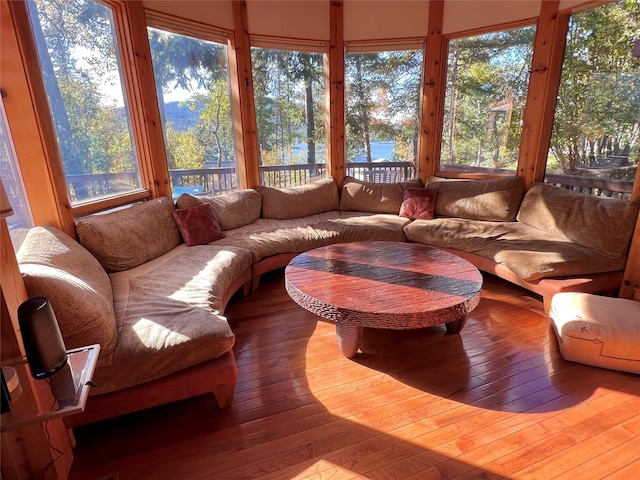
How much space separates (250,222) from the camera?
363 cm

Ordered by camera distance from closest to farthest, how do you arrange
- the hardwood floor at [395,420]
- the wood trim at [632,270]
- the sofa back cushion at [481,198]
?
the hardwood floor at [395,420] < the wood trim at [632,270] < the sofa back cushion at [481,198]

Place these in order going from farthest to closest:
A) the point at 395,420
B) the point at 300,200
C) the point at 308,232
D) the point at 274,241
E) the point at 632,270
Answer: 1. the point at 300,200
2. the point at 308,232
3. the point at 274,241
4. the point at 632,270
5. the point at 395,420

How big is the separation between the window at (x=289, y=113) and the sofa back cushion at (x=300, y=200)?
0.33 m

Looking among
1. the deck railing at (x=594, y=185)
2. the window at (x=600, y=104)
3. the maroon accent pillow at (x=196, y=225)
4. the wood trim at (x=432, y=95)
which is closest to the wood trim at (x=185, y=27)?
the maroon accent pillow at (x=196, y=225)

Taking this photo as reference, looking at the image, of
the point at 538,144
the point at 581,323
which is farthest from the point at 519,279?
the point at 538,144

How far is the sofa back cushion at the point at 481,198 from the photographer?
11.5ft

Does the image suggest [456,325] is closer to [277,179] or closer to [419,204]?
[419,204]

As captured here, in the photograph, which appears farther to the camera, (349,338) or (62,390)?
(349,338)

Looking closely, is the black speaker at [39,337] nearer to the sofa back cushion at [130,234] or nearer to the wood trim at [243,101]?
the sofa back cushion at [130,234]

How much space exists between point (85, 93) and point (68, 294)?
1800mm

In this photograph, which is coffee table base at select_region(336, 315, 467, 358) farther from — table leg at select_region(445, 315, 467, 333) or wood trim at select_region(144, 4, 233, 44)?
wood trim at select_region(144, 4, 233, 44)

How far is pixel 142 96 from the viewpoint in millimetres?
2975

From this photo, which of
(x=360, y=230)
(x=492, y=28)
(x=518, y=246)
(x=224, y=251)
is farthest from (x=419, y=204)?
(x=224, y=251)

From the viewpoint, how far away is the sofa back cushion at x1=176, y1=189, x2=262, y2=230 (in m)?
3.21
